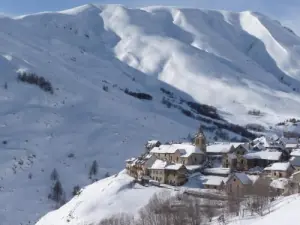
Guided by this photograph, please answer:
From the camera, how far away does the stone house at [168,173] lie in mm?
68625

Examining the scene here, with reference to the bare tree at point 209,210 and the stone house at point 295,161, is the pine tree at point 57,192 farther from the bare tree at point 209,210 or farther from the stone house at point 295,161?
the bare tree at point 209,210

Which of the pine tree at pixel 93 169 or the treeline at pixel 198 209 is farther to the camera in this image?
the pine tree at pixel 93 169

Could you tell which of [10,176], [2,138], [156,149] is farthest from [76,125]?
[156,149]

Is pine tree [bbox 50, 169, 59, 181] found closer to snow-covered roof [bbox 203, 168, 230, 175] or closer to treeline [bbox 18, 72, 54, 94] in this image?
Answer: snow-covered roof [bbox 203, 168, 230, 175]

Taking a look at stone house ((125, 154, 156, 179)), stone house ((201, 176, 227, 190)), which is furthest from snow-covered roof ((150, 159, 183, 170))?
stone house ((201, 176, 227, 190))

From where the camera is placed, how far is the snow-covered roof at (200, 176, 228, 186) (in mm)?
65581

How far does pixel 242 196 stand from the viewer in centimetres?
5853

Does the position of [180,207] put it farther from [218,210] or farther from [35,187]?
[35,187]

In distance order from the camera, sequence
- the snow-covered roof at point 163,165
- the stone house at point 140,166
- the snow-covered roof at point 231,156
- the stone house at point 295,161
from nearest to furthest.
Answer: the stone house at point 295,161 < the snow-covered roof at point 163,165 < the stone house at point 140,166 < the snow-covered roof at point 231,156

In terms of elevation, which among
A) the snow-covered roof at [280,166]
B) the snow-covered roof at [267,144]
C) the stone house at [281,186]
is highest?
the snow-covered roof at [267,144]

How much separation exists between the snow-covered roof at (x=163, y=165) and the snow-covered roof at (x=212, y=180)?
3.50 m

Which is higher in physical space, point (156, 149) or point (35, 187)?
point (156, 149)

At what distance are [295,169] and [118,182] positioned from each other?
2171cm

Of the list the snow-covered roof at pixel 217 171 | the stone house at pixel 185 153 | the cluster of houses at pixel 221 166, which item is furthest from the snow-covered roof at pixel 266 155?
the stone house at pixel 185 153
